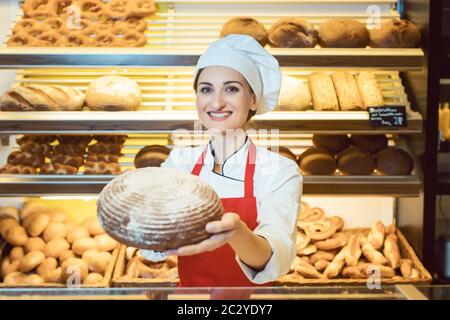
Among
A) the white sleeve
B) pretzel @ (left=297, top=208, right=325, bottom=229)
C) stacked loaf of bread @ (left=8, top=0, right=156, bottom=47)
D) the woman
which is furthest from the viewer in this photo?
pretzel @ (left=297, top=208, right=325, bottom=229)

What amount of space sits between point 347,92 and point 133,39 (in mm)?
1110

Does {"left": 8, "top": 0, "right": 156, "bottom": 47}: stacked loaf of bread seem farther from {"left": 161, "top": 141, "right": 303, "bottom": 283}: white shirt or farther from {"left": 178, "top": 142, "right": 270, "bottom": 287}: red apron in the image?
{"left": 178, "top": 142, "right": 270, "bottom": 287}: red apron

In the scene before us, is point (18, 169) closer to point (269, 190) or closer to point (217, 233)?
point (269, 190)

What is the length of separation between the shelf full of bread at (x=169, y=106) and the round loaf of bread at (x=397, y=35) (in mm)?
205

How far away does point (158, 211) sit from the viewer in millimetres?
1444

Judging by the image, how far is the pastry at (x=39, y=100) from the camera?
310 centimetres

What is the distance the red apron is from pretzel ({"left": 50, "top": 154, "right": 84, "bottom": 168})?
1.39 m

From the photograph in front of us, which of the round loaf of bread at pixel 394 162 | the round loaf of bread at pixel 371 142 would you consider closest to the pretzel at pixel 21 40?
the round loaf of bread at pixel 371 142

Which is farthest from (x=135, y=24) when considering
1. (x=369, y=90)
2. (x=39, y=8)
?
(x=369, y=90)

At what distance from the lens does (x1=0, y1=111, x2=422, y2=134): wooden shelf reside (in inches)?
118

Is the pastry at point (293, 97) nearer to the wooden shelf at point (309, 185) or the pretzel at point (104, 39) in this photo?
the wooden shelf at point (309, 185)

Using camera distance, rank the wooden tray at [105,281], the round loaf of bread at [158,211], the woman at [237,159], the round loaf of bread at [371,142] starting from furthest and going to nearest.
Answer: the round loaf of bread at [371,142]
the wooden tray at [105,281]
the woman at [237,159]
the round loaf of bread at [158,211]

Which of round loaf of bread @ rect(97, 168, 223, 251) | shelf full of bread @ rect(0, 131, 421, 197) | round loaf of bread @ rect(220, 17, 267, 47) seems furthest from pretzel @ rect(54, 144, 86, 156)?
round loaf of bread @ rect(97, 168, 223, 251)
